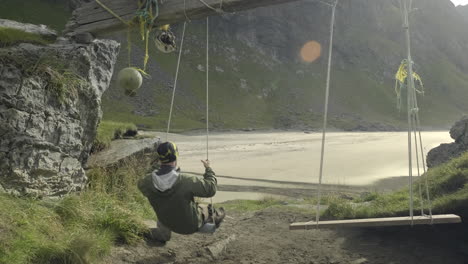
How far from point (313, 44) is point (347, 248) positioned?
113 metres

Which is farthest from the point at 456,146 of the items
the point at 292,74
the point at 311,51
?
the point at 311,51

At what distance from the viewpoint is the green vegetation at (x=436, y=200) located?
6387 mm

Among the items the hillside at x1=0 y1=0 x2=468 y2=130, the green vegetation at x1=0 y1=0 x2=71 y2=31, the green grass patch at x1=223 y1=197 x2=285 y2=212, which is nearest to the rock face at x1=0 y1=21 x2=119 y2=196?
the green grass patch at x1=223 y1=197 x2=285 y2=212

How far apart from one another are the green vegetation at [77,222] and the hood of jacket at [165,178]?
3.85 ft

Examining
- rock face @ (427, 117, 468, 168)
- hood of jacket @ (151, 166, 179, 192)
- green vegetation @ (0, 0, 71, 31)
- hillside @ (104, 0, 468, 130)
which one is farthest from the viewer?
hillside @ (104, 0, 468, 130)

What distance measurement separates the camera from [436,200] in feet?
21.8

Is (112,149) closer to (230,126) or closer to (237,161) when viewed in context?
(237,161)

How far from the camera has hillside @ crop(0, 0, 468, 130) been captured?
7794 cm

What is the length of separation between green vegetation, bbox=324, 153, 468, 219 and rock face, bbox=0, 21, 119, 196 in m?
5.53

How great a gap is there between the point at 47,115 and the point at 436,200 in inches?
275

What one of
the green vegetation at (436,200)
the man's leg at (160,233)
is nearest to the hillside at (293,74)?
the green vegetation at (436,200)

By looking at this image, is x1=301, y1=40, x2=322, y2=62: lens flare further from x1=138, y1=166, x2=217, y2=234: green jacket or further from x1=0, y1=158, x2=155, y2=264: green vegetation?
x1=138, y1=166, x2=217, y2=234: green jacket

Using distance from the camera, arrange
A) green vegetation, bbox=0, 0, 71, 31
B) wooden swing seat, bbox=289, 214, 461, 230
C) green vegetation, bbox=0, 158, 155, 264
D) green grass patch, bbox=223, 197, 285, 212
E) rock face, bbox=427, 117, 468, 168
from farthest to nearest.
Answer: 1. green vegetation, bbox=0, 0, 71, 31
2. rock face, bbox=427, 117, 468, 168
3. green grass patch, bbox=223, 197, 285, 212
4. wooden swing seat, bbox=289, 214, 461, 230
5. green vegetation, bbox=0, 158, 155, 264

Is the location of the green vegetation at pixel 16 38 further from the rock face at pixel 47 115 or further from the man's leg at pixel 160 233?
the man's leg at pixel 160 233
